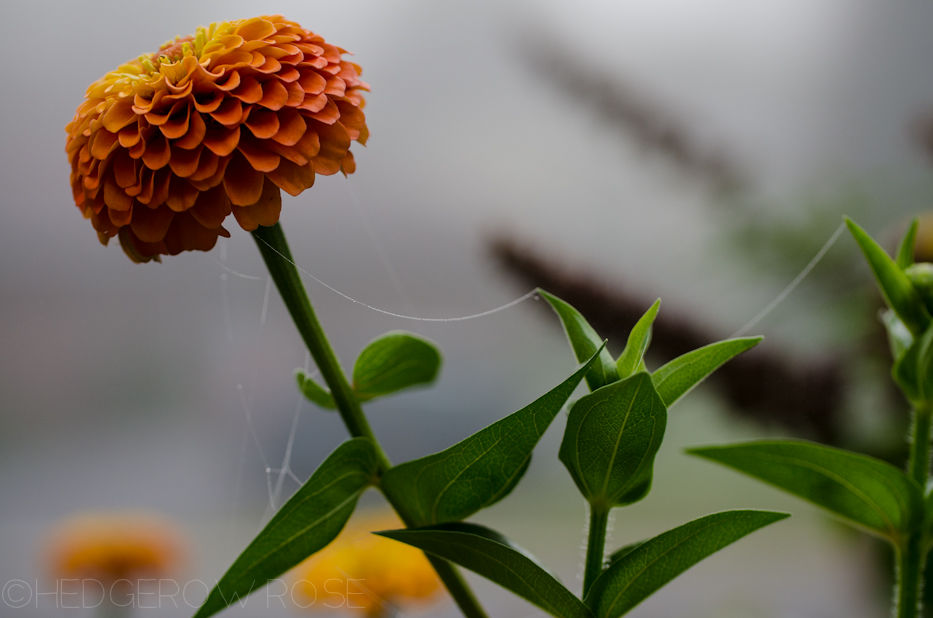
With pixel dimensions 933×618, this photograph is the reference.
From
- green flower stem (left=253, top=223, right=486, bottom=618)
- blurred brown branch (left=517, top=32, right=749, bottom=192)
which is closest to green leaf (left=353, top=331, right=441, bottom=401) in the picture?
green flower stem (left=253, top=223, right=486, bottom=618)

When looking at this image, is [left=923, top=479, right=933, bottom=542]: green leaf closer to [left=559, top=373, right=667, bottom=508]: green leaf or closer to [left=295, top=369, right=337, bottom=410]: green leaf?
[left=559, top=373, right=667, bottom=508]: green leaf

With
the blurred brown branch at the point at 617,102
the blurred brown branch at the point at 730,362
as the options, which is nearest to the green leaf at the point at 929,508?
the blurred brown branch at the point at 730,362

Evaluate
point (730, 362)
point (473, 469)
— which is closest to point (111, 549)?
point (473, 469)

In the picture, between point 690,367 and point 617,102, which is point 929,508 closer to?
point 690,367

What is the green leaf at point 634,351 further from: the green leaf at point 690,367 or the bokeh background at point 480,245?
the bokeh background at point 480,245

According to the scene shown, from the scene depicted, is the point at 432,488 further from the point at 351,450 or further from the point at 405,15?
the point at 405,15
